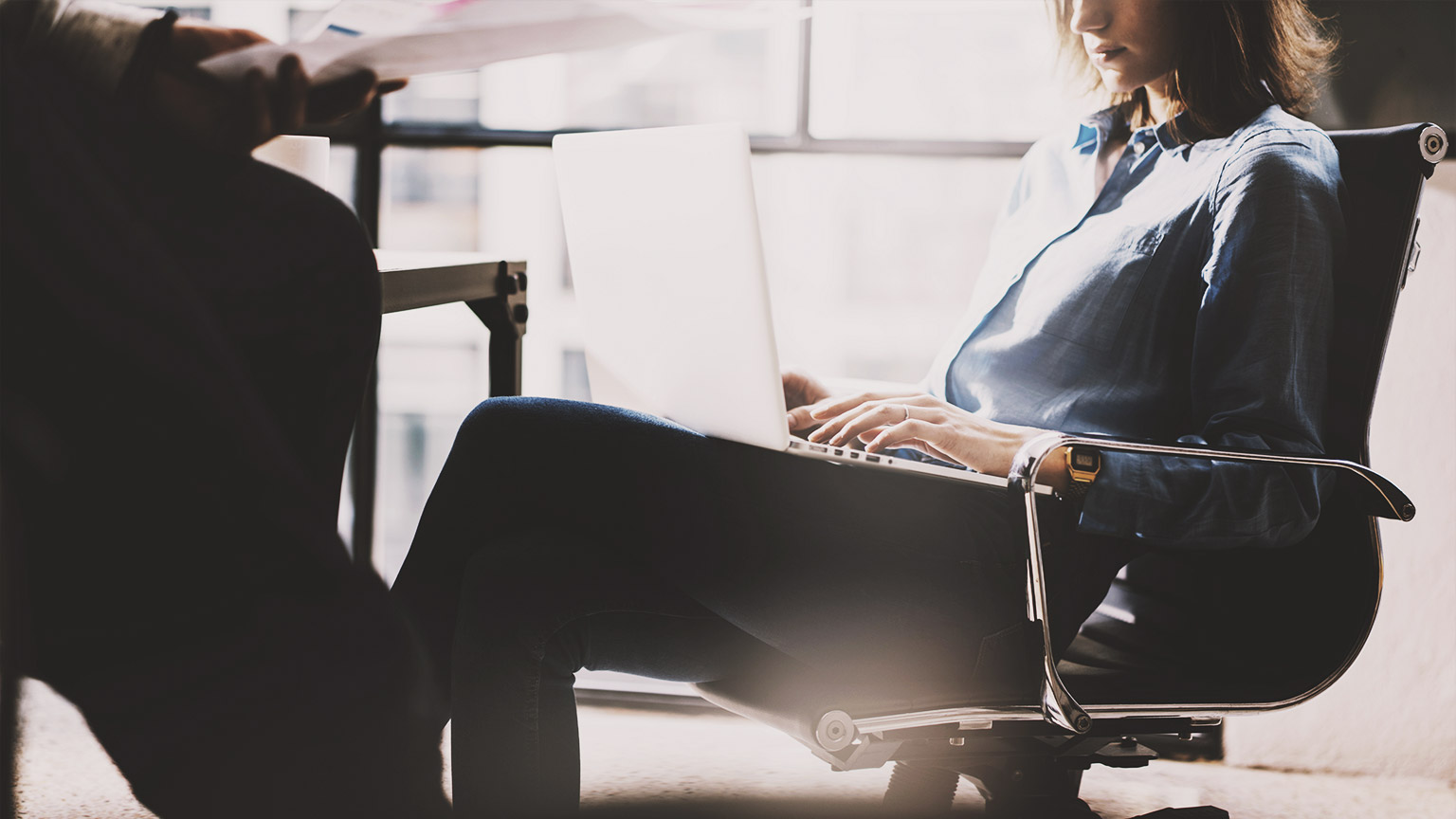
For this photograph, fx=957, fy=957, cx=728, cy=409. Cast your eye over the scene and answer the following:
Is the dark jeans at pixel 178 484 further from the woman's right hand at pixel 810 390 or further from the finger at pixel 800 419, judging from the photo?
the woman's right hand at pixel 810 390

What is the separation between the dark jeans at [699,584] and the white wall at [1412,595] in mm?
1098

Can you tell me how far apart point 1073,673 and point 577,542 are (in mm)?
505

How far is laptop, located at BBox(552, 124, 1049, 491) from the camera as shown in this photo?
31.6 inches

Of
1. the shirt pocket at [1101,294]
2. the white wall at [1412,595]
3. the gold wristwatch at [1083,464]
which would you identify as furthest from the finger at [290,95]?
the white wall at [1412,595]

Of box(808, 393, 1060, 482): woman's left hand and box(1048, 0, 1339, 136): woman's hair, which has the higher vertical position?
box(1048, 0, 1339, 136): woman's hair

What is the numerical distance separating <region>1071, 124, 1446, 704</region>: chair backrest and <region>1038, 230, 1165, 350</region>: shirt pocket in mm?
190

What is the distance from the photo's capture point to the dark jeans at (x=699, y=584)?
0.84m

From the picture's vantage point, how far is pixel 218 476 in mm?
569

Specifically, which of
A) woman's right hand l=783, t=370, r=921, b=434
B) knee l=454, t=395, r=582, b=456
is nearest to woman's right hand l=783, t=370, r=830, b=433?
woman's right hand l=783, t=370, r=921, b=434

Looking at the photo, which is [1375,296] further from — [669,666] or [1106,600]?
[669,666]

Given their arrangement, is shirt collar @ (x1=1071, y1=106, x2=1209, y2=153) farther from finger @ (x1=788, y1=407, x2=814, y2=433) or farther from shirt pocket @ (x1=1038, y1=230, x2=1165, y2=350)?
finger @ (x1=788, y1=407, x2=814, y2=433)

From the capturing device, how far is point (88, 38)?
0.58 metres

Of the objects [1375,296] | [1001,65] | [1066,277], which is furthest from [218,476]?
[1001,65]

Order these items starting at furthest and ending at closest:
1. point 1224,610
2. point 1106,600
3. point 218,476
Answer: point 1106,600 < point 1224,610 < point 218,476
